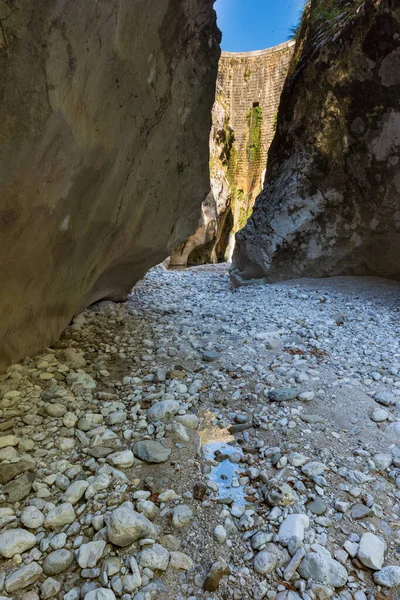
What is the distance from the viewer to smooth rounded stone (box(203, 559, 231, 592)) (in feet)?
3.19

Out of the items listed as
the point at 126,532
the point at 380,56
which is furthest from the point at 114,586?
the point at 380,56

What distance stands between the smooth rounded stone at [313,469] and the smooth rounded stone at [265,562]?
38 cm

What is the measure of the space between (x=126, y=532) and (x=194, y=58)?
3.22 metres

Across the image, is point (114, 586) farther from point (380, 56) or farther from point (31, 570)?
point (380, 56)

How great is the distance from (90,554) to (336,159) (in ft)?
15.8

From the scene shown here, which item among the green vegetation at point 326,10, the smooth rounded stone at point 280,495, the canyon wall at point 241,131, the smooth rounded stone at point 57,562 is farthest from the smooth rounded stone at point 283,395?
the canyon wall at point 241,131

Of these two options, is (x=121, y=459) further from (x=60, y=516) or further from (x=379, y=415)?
(x=379, y=415)

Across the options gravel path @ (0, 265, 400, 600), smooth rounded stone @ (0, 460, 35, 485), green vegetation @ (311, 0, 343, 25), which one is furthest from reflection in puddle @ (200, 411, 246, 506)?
green vegetation @ (311, 0, 343, 25)

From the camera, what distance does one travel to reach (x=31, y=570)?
3.22 feet

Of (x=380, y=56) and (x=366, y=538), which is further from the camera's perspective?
(x=380, y=56)

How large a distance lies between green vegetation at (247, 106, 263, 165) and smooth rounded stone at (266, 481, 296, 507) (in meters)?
16.7

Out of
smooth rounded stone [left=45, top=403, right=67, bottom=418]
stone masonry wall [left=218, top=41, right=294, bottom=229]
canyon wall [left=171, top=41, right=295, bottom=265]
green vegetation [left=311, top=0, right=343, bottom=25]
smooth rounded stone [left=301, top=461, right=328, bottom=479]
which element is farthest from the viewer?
stone masonry wall [left=218, top=41, right=294, bottom=229]

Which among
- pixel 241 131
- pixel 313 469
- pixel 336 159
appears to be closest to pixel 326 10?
pixel 336 159

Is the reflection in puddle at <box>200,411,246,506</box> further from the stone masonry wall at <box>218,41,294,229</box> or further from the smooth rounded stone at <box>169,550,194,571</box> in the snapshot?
the stone masonry wall at <box>218,41,294,229</box>
